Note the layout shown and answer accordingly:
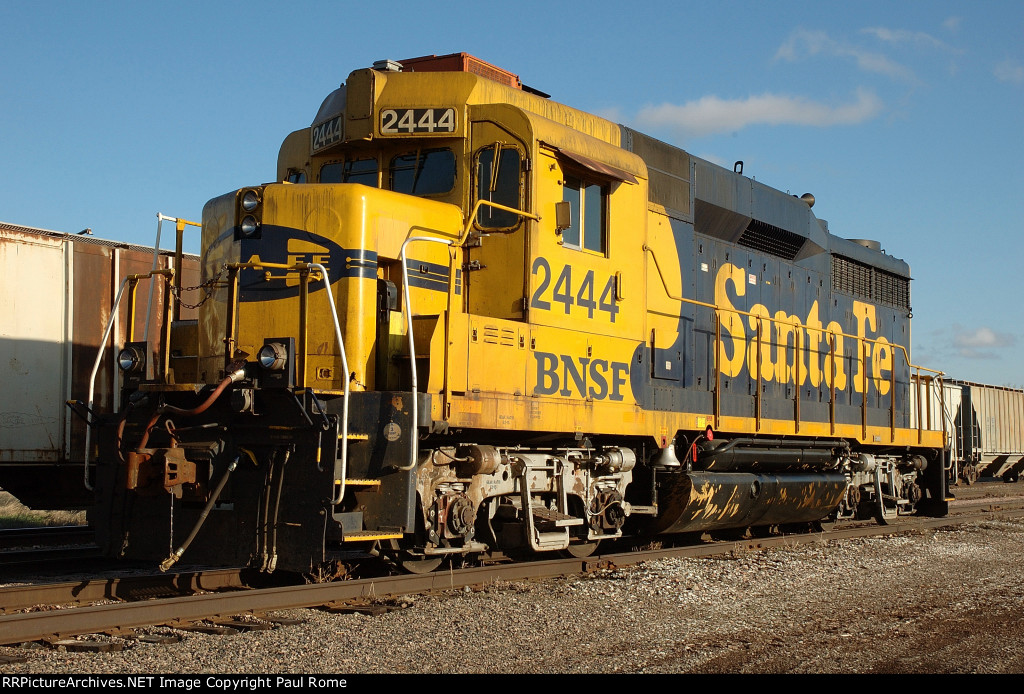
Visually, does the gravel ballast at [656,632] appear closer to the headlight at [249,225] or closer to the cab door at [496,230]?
the cab door at [496,230]

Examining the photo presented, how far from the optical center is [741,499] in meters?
10.3

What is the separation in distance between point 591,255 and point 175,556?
13.2 ft

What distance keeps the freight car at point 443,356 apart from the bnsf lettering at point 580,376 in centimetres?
2

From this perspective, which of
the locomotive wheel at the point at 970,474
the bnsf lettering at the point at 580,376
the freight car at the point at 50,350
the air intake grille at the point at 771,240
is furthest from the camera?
the locomotive wheel at the point at 970,474

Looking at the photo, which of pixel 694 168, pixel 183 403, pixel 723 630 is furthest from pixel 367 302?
pixel 694 168

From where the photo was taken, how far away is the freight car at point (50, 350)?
11.2 meters

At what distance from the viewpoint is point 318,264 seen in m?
6.65

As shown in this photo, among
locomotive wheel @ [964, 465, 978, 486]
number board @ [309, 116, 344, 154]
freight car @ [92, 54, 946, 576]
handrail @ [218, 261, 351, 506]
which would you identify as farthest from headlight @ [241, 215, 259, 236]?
locomotive wheel @ [964, 465, 978, 486]

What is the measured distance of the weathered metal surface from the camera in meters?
9.47

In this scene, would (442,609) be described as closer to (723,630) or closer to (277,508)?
A: (277,508)

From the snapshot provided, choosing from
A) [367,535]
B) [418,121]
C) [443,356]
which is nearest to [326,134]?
[418,121]

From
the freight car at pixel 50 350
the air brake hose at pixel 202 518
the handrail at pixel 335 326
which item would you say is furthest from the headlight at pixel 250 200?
the freight car at pixel 50 350

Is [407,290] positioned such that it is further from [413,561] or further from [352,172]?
[413,561]

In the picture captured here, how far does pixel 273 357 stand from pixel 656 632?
9.74 feet
